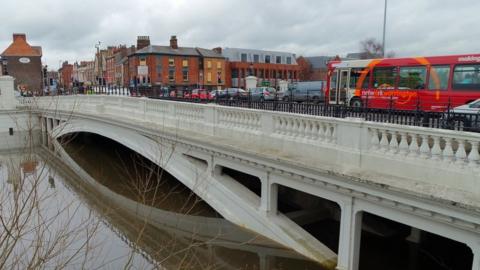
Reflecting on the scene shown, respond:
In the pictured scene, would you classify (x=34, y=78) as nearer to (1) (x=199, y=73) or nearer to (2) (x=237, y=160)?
(1) (x=199, y=73)

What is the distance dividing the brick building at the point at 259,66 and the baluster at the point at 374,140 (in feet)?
206

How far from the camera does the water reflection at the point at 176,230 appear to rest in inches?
373

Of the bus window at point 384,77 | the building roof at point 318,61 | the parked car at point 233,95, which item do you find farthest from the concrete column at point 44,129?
the building roof at point 318,61

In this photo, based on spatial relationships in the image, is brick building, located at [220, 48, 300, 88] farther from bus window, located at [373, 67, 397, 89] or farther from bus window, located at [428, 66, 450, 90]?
bus window, located at [428, 66, 450, 90]

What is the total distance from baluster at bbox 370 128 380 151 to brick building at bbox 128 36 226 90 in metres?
53.7

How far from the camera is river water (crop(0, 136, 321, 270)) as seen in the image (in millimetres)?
6211

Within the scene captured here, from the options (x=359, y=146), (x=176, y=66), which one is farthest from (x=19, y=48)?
(x=359, y=146)

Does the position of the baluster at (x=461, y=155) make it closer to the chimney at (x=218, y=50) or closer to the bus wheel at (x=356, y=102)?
the bus wheel at (x=356, y=102)

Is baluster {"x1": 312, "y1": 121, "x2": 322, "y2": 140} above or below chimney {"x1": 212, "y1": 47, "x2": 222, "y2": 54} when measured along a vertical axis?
below

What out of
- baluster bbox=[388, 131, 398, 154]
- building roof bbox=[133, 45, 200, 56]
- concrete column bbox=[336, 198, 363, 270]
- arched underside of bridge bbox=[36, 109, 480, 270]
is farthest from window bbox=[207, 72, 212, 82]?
baluster bbox=[388, 131, 398, 154]

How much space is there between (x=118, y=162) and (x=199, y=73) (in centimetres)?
4567

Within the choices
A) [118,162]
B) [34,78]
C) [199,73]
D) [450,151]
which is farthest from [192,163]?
[34,78]

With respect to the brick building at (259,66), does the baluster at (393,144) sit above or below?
below

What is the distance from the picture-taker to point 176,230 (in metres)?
12.6
